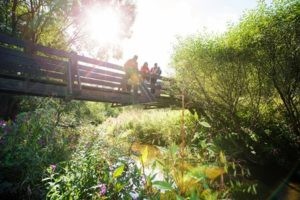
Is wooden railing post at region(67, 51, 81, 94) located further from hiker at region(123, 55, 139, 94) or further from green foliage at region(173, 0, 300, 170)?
green foliage at region(173, 0, 300, 170)

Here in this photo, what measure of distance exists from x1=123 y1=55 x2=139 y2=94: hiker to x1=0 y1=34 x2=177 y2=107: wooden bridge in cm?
22

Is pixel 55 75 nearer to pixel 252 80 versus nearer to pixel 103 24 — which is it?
pixel 252 80

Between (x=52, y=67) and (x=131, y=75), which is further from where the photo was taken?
(x=131, y=75)

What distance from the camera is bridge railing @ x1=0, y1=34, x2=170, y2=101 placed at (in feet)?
23.0

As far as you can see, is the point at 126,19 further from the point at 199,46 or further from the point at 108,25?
the point at 199,46

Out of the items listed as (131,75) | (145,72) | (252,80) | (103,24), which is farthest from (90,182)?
(103,24)

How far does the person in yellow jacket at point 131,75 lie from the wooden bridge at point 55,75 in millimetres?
230

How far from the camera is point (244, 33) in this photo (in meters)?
8.08

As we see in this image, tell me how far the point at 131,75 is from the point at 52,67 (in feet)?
12.0

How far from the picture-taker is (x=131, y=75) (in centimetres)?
1127

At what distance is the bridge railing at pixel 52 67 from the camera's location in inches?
277

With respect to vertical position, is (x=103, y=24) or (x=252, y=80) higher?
(x=103, y=24)

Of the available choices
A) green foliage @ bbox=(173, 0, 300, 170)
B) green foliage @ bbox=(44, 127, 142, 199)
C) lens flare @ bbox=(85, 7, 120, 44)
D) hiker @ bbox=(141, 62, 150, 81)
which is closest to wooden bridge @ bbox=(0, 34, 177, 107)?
hiker @ bbox=(141, 62, 150, 81)

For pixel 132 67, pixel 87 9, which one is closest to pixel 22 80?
pixel 132 67
